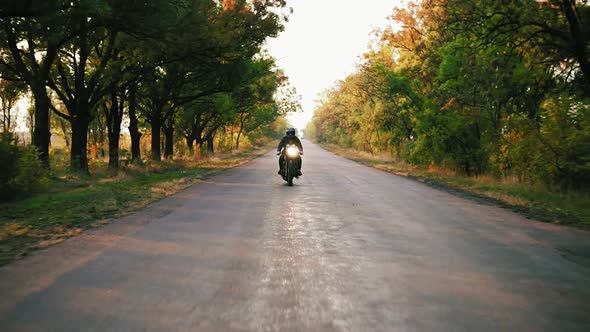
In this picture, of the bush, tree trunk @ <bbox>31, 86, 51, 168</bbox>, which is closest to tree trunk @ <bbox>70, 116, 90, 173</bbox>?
tree trunk @ <bbox>31, 86, 51, 168</bbox>

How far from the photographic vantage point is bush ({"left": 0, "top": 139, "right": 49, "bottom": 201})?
11141 mm

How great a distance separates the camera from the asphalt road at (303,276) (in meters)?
4.04

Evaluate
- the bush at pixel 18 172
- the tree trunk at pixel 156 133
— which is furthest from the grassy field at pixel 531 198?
the tree trunk at pixel 156 133

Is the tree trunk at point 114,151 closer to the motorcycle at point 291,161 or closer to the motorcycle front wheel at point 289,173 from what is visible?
the motorcycle at point 291,161

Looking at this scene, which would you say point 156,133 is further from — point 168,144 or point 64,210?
point 64,210

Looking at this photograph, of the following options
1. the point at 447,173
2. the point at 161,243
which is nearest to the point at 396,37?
the point at 447,173

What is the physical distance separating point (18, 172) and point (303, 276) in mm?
9326

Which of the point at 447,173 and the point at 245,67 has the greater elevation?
the point at 245,67

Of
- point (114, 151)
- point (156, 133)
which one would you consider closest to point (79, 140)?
point (114, 151)

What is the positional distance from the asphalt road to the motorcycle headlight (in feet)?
23.1

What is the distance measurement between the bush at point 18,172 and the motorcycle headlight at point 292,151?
755cm

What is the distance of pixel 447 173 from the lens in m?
23.0

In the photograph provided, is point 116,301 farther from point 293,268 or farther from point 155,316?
point 293,268

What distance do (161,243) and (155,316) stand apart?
9.80 ft
